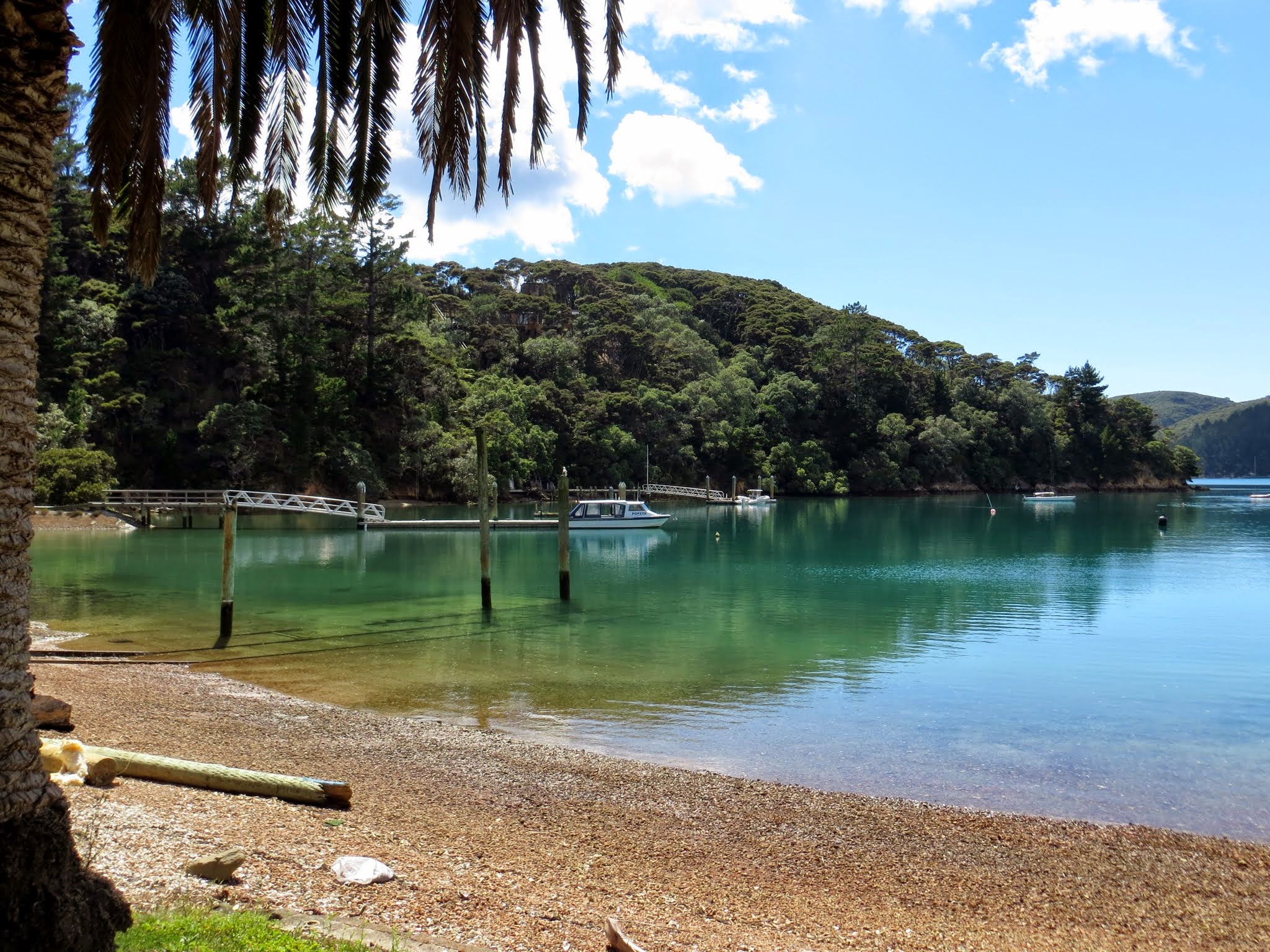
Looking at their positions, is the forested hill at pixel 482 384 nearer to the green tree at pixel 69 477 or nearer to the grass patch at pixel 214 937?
the green tree at pixel 69 477

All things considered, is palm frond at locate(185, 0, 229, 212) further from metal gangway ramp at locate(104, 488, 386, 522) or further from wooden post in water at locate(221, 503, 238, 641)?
metal gangway ramp at locate(104, 488, 386, 522)

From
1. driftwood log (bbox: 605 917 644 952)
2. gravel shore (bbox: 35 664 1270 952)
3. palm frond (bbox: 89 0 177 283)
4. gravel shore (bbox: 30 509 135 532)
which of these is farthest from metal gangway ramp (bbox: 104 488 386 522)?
driftwood log (bbox: 605 917 644 952)

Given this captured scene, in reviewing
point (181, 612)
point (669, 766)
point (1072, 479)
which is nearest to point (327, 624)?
point (181, 612)

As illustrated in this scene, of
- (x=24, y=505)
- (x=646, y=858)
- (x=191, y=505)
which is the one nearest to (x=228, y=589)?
(x=646, y=858)

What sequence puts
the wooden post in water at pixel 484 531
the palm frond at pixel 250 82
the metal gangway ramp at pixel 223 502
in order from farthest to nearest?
the metal gangway ramp at pixel 223 502 → the wooden post in water at pixel 484 531 → the palm frond at pixel 250 82

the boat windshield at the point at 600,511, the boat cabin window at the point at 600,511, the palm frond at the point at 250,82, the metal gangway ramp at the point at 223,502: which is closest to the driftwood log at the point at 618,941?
the palm frond at the point at 250,82

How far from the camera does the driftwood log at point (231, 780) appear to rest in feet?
25.9

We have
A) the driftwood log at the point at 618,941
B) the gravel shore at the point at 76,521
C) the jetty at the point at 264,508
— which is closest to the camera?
the driftwood log at the point at 618,941

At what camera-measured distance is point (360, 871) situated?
6.02 metres

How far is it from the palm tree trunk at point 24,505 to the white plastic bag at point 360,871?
240 cm

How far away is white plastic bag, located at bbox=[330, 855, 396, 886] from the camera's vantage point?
5.91m

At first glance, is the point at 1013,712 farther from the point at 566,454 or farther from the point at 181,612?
the point at 566,454

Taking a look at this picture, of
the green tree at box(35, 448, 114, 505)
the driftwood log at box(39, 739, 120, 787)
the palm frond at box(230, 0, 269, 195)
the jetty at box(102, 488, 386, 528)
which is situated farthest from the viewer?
the jetty at box(102, 488, 386, 528)

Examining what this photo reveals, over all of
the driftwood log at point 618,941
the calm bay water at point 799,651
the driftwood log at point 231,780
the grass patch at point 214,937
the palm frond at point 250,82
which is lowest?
the calm bay water at point 799,651
